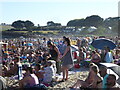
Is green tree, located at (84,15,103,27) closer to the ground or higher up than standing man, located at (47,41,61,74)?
higher up

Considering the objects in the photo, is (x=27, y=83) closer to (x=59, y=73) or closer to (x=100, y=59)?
(x=59, y=73)

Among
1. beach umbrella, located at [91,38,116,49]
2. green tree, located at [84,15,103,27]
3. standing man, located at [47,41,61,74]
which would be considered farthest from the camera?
green tree, located at [84,15,103,27]

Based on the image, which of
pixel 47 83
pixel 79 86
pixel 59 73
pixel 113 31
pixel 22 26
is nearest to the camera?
pixel 79 86

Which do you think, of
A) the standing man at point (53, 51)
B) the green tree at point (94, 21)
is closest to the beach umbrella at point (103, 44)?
the standing man at point (53, 51)

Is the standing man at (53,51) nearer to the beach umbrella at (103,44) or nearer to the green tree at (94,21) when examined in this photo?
the beach umbrella at (103,44)

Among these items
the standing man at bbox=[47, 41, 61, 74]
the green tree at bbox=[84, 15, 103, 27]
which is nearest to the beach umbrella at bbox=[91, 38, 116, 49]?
the standing man at bbox=[47, 41, 61, 74]

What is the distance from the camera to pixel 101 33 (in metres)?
45.2

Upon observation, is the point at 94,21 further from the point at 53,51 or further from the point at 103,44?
the point at 53,51

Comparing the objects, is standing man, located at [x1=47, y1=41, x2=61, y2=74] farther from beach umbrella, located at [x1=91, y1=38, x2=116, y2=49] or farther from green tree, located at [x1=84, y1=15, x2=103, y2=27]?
green tree, located at [x1=84, y1=15, x2=103, y2=27]

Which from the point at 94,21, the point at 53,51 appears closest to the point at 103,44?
the point at 53,51

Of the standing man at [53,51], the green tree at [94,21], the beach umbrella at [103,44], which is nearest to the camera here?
the standing man at [53,51]

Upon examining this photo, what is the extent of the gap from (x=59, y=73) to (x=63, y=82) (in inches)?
41.1

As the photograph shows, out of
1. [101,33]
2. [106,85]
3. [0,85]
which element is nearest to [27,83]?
[0,85]

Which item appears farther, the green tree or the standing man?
the green tree
